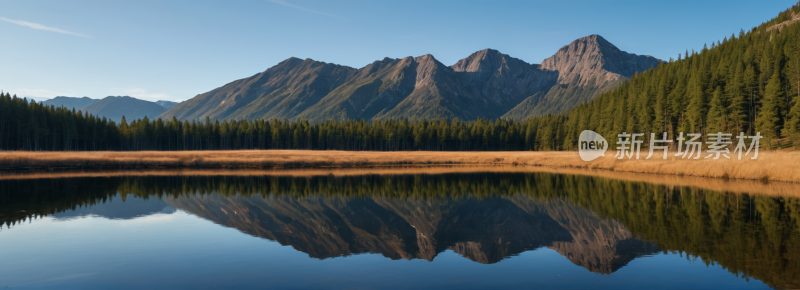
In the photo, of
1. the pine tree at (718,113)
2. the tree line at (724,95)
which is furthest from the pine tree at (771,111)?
the pine tree at (718,113)

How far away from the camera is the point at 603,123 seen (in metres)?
105

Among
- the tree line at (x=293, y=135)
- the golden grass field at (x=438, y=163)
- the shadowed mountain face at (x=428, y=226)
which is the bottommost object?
the shadowed mountain face at (x=428, y=226)

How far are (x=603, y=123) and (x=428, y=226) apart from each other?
334 ft

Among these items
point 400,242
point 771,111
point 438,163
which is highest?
point 771,111

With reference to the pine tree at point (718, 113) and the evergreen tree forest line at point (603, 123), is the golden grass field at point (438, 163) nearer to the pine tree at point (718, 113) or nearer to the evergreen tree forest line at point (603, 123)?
the pine tree at point (718, 113)

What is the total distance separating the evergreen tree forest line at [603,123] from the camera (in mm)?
68312

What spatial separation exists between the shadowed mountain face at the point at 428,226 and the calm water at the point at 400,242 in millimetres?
78

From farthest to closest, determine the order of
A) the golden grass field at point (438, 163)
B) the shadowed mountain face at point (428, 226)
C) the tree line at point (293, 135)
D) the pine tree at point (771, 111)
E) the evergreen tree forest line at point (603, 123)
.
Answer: the tree line at point (293, 135) → the evergreen tree forest line at point (603, 123) → the pine tree at point (771, 111) → the golden grass field at point (438, 163) → the shadowed mountain face at point (428, 226)

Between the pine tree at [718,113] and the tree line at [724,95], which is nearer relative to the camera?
the tree line at [724,95]

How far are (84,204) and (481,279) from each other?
26.4 meters

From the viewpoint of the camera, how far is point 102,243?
1512cm

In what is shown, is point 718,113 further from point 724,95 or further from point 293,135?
point 293,135

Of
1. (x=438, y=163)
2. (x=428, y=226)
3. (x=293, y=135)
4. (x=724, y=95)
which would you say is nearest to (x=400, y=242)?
(x=428, y=226)

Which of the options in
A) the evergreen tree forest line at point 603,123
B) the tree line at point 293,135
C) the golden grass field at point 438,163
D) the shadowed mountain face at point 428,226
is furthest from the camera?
the tree line at point 293,135
